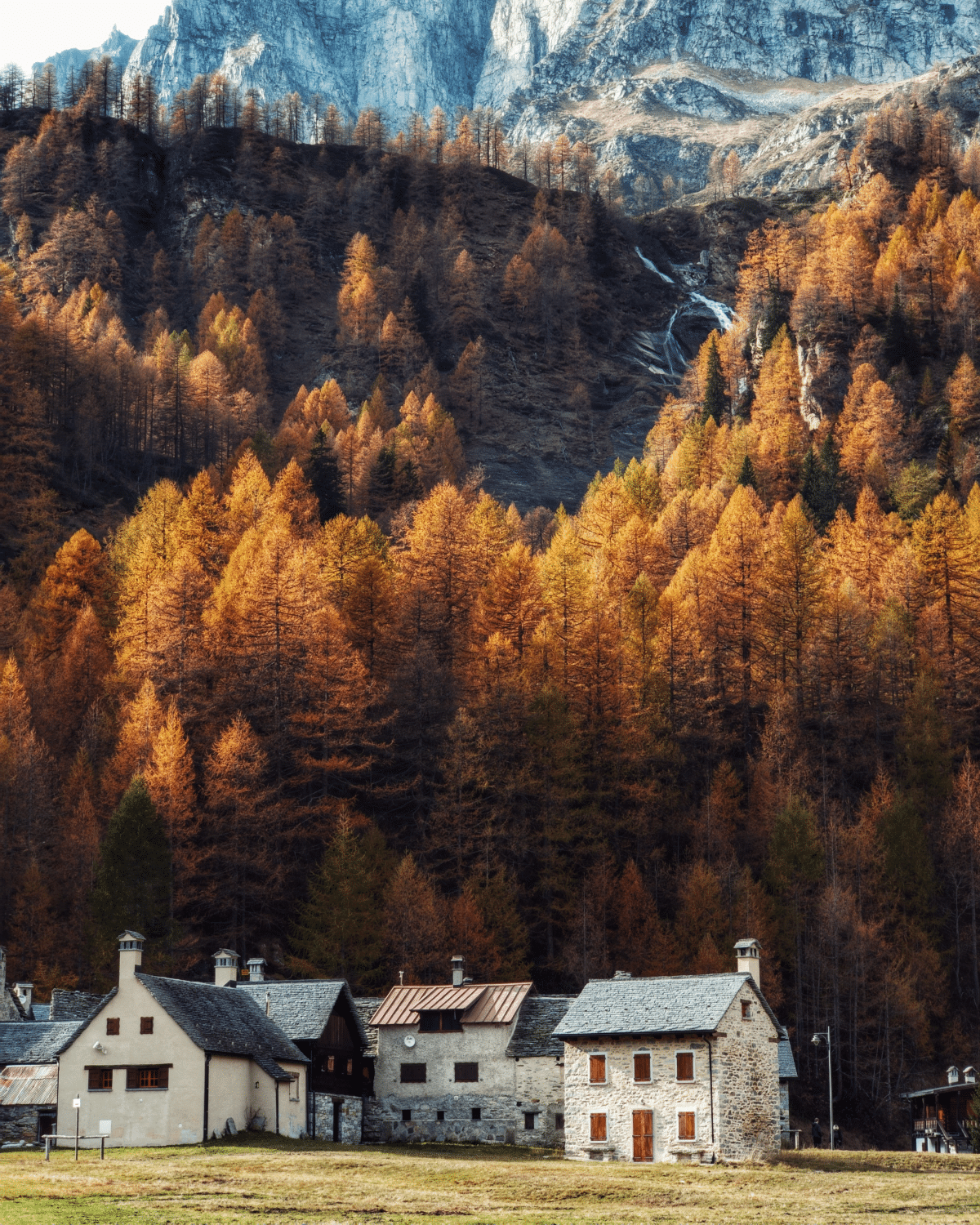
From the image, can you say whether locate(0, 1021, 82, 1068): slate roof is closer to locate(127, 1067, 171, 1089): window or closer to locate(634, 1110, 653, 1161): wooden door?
locate(127, 1067, 171, 1089): window

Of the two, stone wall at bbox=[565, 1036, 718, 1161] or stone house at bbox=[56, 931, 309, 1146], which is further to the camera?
stone house at bbox=[56, 931, 309, 1146]

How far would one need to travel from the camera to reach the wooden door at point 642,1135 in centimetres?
5831

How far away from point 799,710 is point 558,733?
61.1ft

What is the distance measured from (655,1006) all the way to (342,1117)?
53.2ft

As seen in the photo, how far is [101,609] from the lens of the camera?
11006cm

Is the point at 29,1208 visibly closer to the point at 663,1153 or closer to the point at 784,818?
the point at 663,1153

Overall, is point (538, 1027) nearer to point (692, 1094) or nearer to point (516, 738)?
point (692, 1094)

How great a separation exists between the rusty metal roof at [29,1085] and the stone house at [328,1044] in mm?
9463

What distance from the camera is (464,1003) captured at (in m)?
68.4

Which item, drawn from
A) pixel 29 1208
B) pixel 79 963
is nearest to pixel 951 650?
pixel 79 963

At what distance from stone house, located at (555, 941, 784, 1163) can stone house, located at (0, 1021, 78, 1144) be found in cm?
2057

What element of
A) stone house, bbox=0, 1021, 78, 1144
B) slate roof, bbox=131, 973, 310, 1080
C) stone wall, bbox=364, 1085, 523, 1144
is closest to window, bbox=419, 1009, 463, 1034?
stone wall, bbox=364, 1085, 523, 1144

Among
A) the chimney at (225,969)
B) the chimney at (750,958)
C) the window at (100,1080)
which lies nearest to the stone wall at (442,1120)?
the chimney at (225,969)

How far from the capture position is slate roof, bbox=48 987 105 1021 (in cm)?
6919
